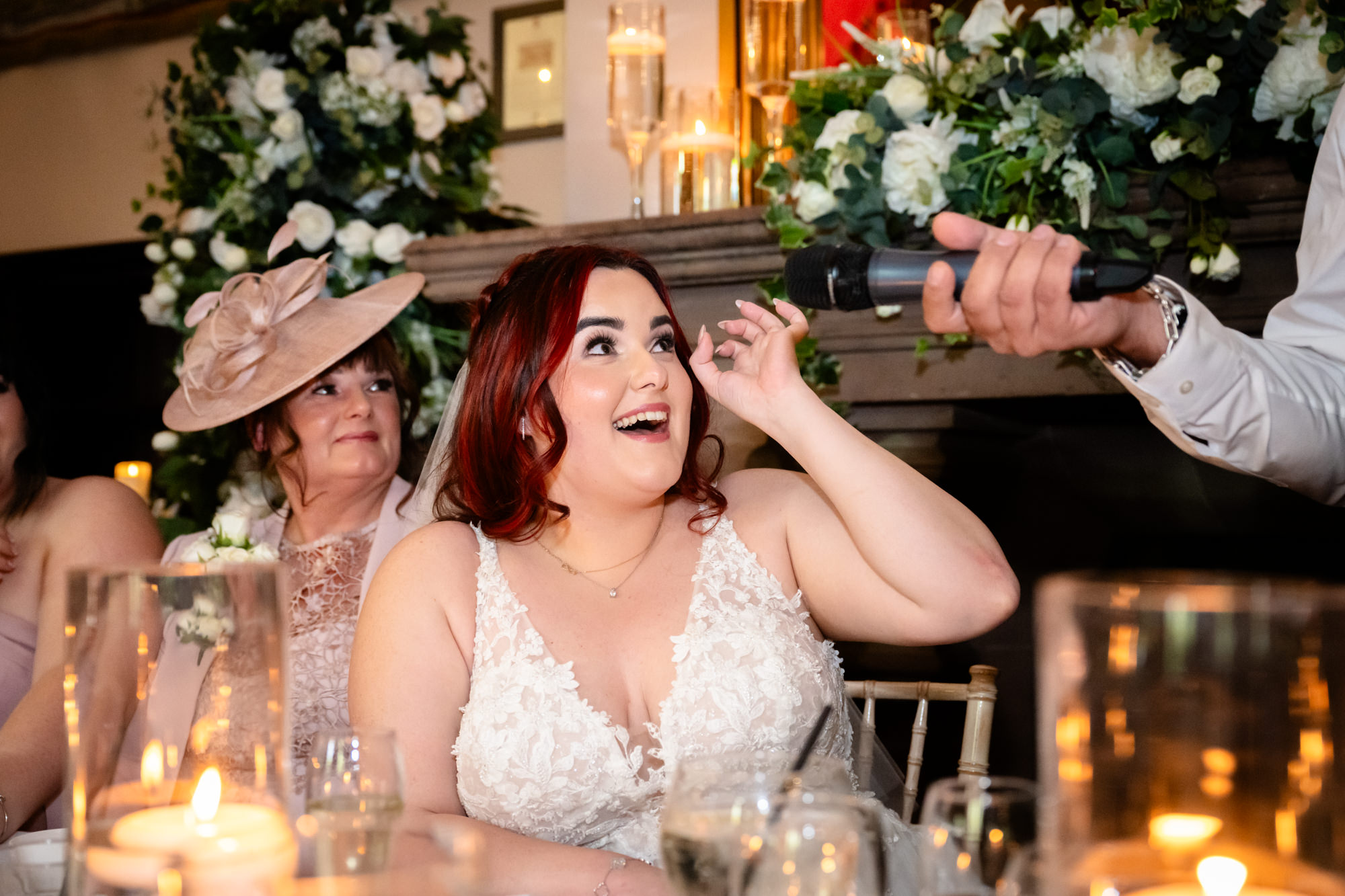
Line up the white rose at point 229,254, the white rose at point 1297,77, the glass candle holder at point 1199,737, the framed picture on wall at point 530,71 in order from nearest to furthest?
the glass candle holder at point 1199,737 < the white rose at point 1297,77 < the white rose at point 229,254 < the framed picture on wall at point 530,71

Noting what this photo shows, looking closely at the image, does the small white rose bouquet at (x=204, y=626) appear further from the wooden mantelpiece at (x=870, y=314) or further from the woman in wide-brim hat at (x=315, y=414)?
the wooden mantelpiece at (x=870, y=314)

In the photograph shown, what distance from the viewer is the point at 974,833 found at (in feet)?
2.36

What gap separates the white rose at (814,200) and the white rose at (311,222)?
123cm

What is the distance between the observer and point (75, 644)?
2.26 feet

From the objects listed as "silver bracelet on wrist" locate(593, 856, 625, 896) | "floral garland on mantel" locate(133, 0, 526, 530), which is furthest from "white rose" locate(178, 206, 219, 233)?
"silver bracelet on wrist" locate(593, 856, 625, 896)

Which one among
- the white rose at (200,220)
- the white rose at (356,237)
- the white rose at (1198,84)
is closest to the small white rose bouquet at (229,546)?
the white rose at (356,237)

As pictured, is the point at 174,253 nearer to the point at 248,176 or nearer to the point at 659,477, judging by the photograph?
the point at 248,176

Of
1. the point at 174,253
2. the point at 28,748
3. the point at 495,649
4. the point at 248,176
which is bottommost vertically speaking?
the point at 28,748

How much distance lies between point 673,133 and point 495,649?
4.86ft

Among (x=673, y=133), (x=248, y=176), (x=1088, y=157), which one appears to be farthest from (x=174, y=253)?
(x=1088, y=157)

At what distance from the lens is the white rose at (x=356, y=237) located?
9.54ft

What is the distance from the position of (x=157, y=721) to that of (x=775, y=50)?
2.30 metres

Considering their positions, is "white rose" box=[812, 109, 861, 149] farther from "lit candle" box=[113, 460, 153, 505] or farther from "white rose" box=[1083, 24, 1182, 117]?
"lit candle" box=[113, 460, 153, 505]

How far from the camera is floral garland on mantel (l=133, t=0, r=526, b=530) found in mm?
2840
